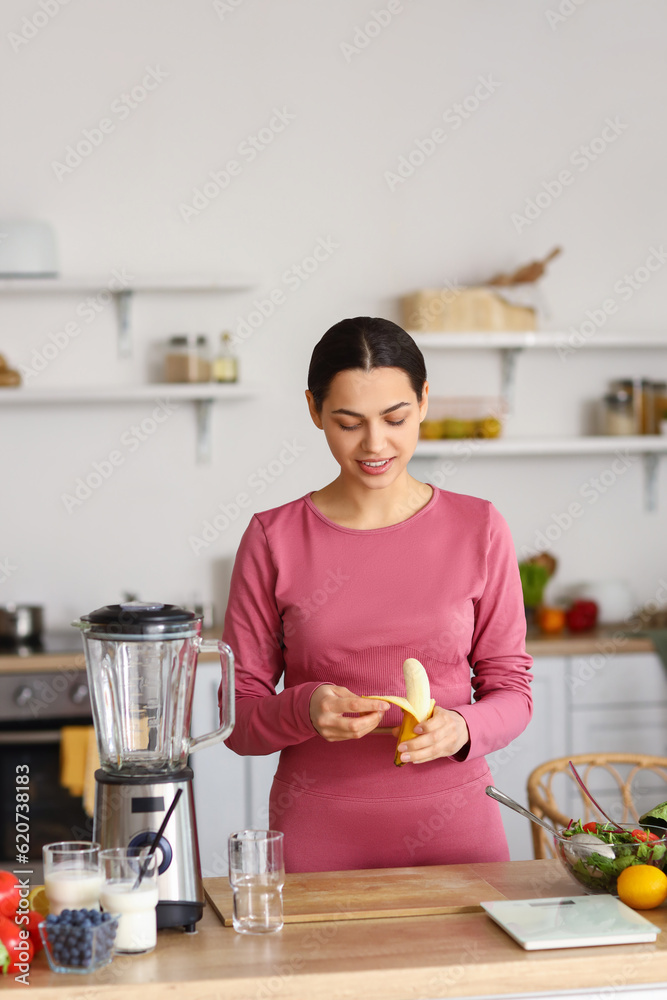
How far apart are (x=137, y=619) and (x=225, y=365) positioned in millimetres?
2247

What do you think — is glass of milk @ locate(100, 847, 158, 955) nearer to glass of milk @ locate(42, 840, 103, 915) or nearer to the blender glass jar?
glass of milk @ locate(42, 840, 103, 915)

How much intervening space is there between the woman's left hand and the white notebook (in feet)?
0.62

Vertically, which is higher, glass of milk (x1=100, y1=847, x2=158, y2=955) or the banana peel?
the banana peel

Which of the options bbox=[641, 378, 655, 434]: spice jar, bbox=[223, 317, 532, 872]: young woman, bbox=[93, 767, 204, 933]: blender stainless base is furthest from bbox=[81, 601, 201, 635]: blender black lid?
bbox=[641, 378, 655, 434]: spice jar

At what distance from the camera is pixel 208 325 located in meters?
3.51

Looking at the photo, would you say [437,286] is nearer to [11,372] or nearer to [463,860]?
[11,372]

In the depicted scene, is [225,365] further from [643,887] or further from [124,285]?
[643,887]

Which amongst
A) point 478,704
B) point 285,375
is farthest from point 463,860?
point 285,375

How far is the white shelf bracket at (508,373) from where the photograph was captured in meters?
3.62

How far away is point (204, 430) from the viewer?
3.49 meters

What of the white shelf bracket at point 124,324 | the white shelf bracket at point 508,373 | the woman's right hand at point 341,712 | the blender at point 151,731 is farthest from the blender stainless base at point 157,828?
the white shelf bracket at point 508,373

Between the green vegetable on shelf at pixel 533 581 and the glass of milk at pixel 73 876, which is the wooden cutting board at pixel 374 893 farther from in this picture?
the green vegetable on shelf at pixel 533 581

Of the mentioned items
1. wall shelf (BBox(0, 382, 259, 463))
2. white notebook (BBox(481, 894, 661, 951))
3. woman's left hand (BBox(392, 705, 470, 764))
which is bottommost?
white notebook (BBox(481, 894, 661, 951))

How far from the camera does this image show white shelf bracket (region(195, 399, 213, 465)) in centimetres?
347
